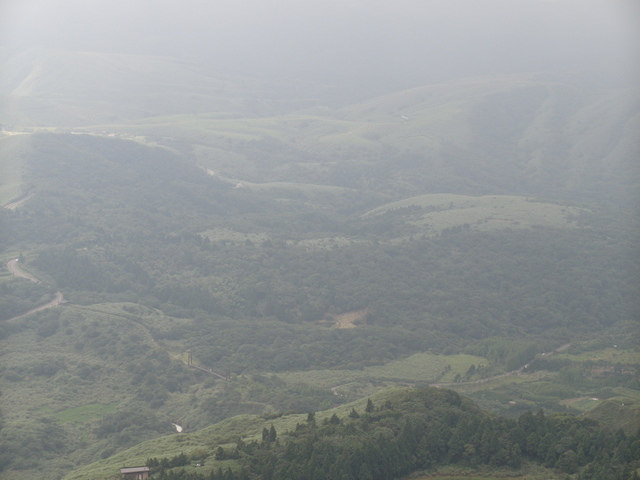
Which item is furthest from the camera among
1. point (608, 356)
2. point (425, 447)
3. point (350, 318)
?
point (350, 318)

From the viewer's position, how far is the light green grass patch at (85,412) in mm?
58750

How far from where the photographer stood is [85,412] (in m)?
60.6

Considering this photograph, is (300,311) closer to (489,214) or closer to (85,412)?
(85,412)

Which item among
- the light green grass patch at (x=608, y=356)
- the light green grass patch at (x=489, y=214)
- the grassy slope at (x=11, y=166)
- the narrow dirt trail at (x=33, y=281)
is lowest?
the light green grass patch at (x=608, y=356)

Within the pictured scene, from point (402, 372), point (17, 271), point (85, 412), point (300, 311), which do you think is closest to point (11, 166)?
point (17, 271)

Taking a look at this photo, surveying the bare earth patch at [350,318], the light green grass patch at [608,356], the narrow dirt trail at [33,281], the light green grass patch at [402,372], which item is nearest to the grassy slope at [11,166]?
the narrow dirt trail at [33,281]

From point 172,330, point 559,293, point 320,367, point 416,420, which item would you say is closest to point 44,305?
point 172,330

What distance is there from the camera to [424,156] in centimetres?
18450

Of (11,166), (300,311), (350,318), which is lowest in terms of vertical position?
(350,318)

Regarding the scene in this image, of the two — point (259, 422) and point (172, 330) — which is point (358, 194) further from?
point (259, 422)

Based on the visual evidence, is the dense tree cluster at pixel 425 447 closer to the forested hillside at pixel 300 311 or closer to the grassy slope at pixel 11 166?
the forested hillside at pixel 300 311

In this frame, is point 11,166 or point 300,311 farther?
point 11,166

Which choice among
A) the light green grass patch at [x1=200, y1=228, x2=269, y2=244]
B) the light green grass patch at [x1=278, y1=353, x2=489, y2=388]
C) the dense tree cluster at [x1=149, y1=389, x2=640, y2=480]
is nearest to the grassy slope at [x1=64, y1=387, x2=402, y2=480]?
the dense tree cluster at [x1=149, y1=389, x2=640, y2=480]

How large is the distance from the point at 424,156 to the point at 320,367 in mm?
116411
